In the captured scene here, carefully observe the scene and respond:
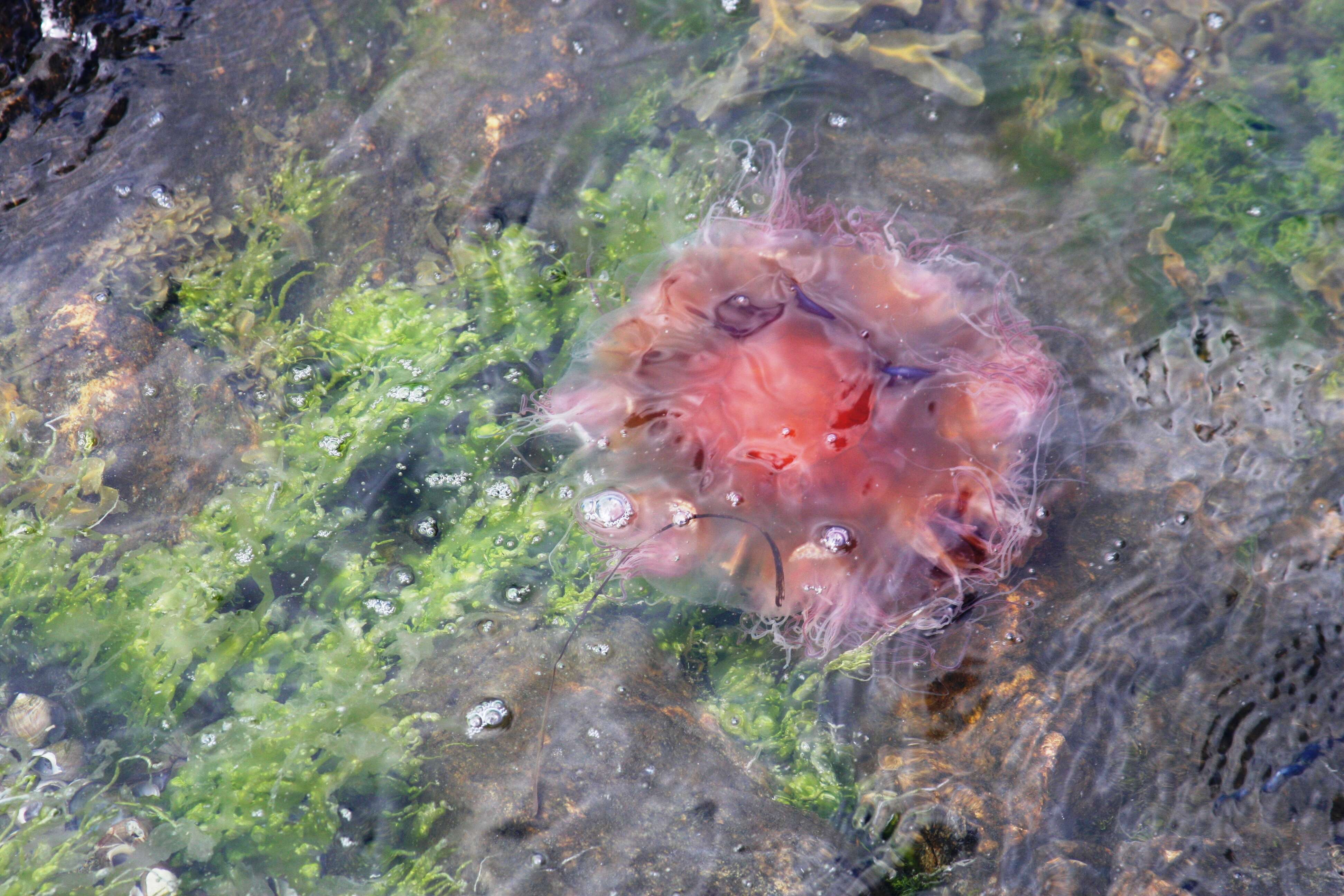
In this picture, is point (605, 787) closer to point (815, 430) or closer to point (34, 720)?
point (815, 430)

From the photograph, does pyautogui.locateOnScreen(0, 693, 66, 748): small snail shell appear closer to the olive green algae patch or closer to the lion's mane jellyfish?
the olive green algae patch

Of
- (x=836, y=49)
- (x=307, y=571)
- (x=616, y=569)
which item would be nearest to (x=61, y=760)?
(x=307, y=571)

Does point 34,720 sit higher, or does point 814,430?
point 34,720

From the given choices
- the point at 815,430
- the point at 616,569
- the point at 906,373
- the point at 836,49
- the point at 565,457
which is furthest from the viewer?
the point at 836,49

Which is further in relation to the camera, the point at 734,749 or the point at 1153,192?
the point at 1153,192

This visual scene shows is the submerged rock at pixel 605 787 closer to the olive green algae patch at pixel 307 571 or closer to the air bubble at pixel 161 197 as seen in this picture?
the olive green algae patch at pixel 307 571

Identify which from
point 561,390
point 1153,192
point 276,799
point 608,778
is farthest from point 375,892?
point 1153,192

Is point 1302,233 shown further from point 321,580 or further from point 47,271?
point 47,271
